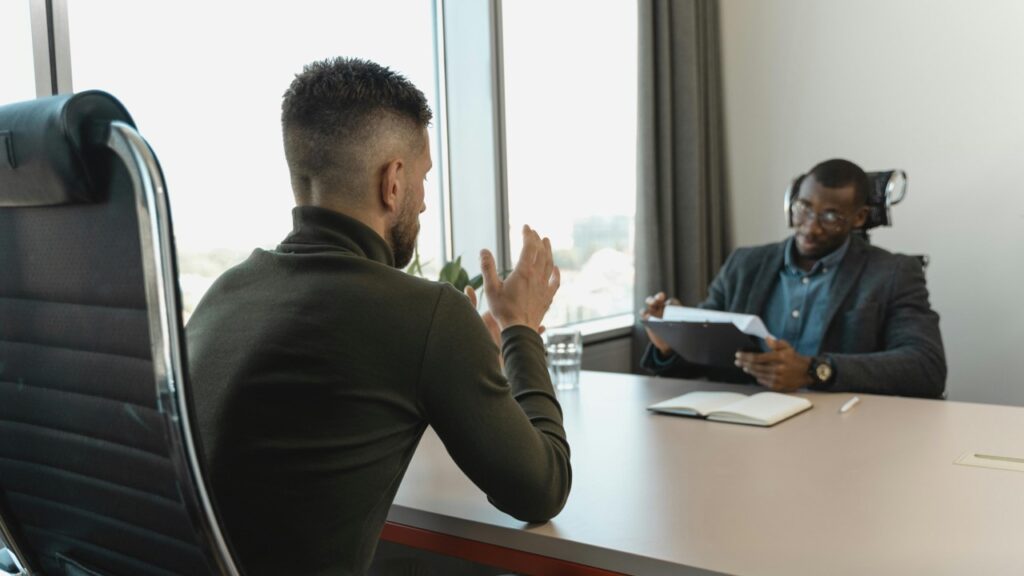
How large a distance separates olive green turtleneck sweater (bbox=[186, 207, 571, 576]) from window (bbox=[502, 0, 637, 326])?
245 cm

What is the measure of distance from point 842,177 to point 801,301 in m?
0.37

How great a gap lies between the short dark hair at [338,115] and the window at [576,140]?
2.30 meters

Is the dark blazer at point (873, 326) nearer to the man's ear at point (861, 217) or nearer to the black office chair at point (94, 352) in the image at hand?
the man's ear at point (861, 217)

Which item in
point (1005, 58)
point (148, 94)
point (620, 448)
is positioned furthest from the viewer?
point (1005, 58)

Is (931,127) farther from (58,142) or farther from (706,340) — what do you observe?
(58,142)

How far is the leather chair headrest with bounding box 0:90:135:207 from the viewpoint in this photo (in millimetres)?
772

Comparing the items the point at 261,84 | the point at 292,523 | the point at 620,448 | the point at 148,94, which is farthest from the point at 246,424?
the point at 261,84

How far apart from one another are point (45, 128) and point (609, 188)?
3.42m

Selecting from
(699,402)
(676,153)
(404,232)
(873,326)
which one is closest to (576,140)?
(676,153)

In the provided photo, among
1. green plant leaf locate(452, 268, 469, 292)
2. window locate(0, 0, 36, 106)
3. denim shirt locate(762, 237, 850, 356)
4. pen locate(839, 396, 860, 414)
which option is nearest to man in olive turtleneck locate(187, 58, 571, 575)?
pen locate(839, 396, 860, 414)

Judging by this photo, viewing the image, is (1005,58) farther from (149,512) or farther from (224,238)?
(149,512)

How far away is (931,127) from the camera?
3.89m

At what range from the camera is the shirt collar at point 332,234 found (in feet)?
3.85

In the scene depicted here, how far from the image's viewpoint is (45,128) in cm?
78
